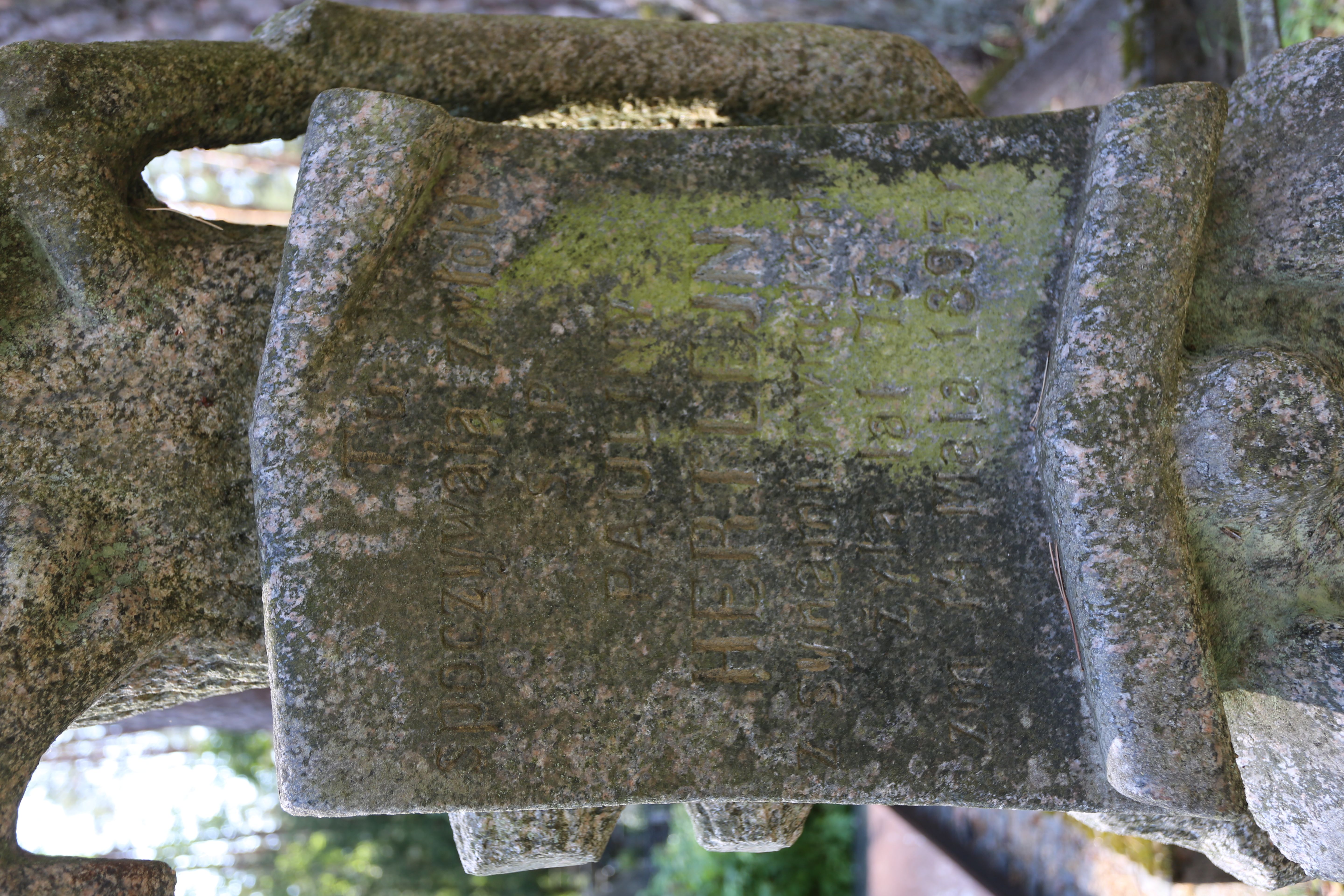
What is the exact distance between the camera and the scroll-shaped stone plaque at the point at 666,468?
4.72ft

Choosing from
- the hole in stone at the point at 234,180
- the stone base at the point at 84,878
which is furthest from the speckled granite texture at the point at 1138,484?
the hole in stone at the point at 234,180

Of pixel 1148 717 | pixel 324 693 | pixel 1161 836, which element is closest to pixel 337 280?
pixel 324 693

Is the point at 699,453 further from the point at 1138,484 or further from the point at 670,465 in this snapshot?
the point at 1138,484

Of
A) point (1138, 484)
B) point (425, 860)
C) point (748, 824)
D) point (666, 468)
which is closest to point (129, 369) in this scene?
point (666, 468)

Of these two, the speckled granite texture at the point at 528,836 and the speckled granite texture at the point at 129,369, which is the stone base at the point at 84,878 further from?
the speckled granite texture at the point at 528,836

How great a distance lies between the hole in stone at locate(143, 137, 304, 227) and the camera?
7.70m

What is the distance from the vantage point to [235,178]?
8.99 meters

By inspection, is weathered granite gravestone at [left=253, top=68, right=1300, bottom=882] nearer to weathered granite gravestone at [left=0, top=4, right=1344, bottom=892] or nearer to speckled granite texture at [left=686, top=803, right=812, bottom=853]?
weathered granite gravestone at [left=0, top=4, right=1344, bottom=892]

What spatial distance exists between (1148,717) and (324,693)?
1144 millimetres

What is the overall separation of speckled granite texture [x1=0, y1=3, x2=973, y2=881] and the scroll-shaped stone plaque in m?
0.21

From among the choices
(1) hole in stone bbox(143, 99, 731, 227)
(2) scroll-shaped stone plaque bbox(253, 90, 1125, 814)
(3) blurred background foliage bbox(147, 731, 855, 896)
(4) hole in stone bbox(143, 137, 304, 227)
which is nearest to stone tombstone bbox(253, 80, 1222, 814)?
(2) scroll-shaped stone plaque bbox(253, 90, 1125, 814)

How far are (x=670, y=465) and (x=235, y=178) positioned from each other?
8.78 meters

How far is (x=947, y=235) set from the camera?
159 centimetres

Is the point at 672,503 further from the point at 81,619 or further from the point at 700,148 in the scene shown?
the point at 81,619
